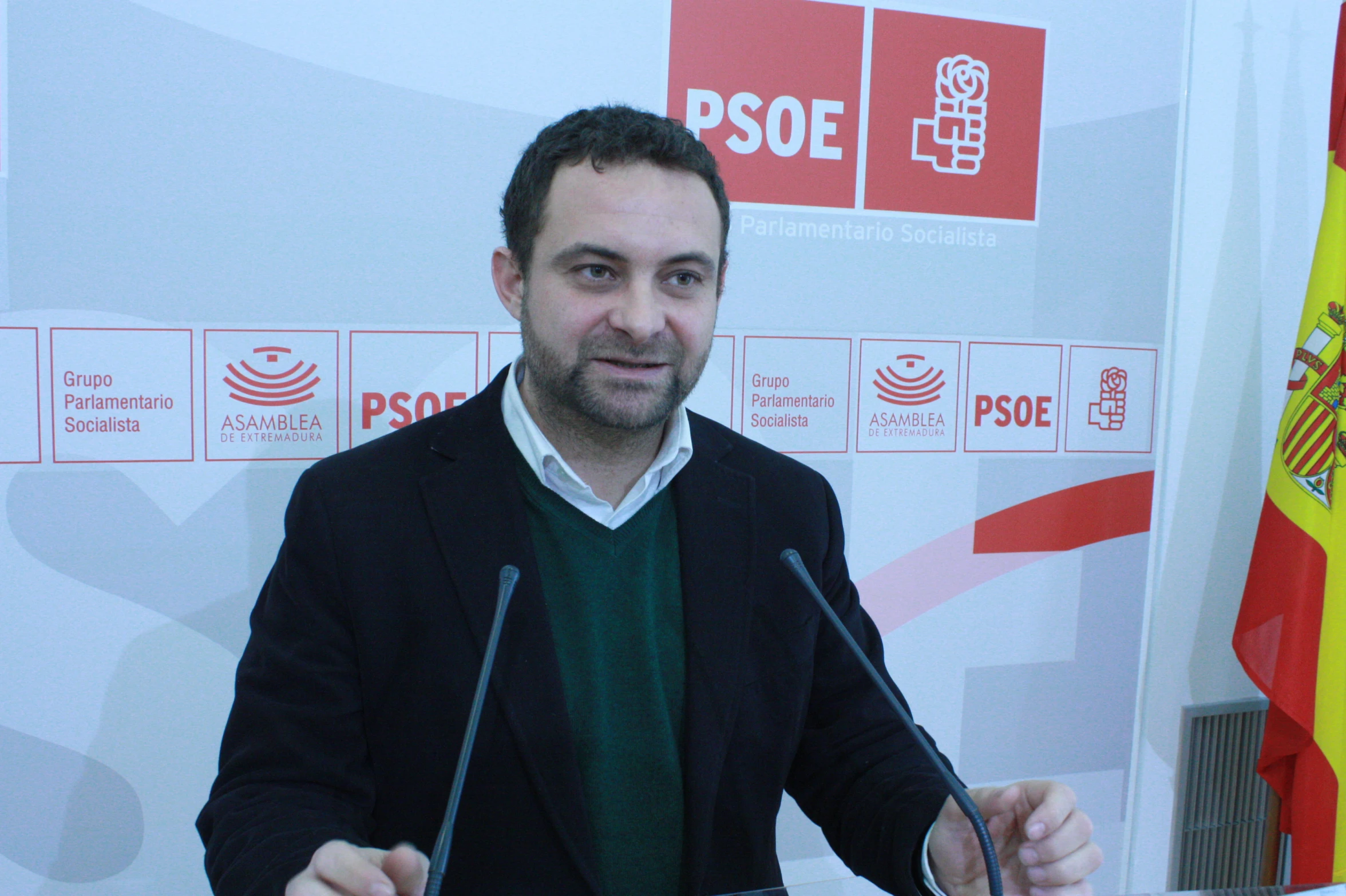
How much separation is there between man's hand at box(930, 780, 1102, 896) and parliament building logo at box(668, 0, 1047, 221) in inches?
52.3

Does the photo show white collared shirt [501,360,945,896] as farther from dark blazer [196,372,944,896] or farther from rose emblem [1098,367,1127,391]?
rose emblem [1098,367,1127,391]

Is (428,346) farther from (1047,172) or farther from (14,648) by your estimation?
(1047,172)

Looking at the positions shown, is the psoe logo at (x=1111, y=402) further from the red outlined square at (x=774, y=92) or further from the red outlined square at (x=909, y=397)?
the red outlined square at (x=774, y=92)

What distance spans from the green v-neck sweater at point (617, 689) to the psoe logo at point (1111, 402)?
141 cm

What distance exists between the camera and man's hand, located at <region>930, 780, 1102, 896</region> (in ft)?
3.26

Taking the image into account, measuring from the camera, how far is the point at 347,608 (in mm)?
1322

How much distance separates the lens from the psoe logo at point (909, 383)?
7.26 ft

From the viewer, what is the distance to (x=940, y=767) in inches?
39.1

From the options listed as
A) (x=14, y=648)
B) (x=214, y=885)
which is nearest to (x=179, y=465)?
(x=14, y=648)

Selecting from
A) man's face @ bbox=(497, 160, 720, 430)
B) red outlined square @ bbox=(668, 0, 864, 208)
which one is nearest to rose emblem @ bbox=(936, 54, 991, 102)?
red outlined square @ bbox=(668, 0, 864, 208)

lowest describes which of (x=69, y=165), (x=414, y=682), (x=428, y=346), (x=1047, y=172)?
(x=414, y=682)

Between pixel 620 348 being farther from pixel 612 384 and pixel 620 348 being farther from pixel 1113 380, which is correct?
pixel 1113 380

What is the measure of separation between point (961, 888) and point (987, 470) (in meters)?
1.31

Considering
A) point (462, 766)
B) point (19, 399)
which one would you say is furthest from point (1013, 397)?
point (19, 399)
